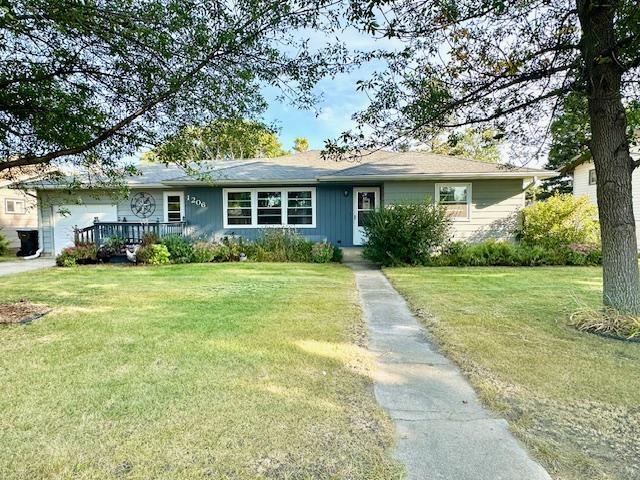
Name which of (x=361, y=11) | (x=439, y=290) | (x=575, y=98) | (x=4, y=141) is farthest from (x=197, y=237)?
(x=575, y=98)

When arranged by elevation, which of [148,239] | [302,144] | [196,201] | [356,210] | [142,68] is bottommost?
[148,239]

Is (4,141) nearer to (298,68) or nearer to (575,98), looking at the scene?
(298,68)

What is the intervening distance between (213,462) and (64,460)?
0.84 meters

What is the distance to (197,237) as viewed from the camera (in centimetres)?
1365

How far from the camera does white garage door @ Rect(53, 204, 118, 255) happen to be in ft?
48.1

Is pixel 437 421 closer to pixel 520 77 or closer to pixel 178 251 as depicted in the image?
pixel 520 77

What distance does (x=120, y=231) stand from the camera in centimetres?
1277

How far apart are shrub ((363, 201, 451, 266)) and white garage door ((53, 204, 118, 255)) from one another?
414 inches

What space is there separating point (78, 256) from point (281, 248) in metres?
6.21

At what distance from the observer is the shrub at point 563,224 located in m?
11.3

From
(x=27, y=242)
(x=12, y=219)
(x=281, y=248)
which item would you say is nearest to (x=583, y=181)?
(x=281, y=248)

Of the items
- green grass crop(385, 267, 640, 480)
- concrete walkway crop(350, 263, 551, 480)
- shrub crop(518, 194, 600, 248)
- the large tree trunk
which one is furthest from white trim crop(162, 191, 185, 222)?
the large tree trunk

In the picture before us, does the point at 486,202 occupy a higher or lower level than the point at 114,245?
higher

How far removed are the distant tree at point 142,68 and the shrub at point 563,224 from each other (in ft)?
30.9
